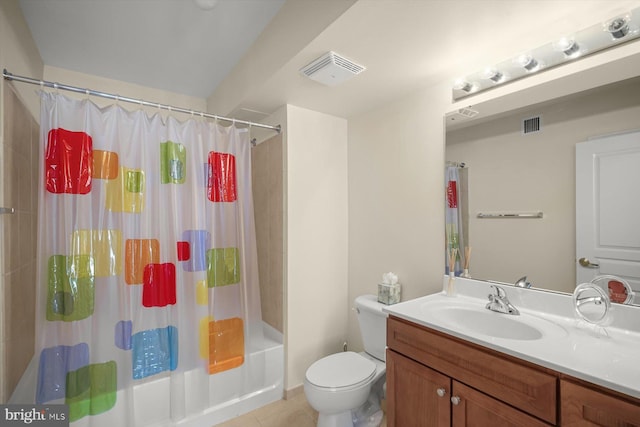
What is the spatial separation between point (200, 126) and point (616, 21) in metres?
2.14

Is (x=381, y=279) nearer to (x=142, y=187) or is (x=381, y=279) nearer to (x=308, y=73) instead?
(x=308, y=73)

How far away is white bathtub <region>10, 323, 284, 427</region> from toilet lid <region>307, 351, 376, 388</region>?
1.74 ft

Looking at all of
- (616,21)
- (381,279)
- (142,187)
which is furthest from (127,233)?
(616,21)

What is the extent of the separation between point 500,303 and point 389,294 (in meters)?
0.69

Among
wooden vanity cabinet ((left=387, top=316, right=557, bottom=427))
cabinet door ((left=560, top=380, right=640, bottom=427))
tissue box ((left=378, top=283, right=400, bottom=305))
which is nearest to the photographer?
cabinet door ((left=560, top=380, right=640, bottom=427))

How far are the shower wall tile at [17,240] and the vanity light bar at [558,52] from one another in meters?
2.35

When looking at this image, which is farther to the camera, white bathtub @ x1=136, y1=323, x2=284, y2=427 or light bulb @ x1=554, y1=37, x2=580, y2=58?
white bathtub @ x1=136, y1=323, x2=284, y2=427

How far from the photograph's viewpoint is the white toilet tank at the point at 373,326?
6.00 feet

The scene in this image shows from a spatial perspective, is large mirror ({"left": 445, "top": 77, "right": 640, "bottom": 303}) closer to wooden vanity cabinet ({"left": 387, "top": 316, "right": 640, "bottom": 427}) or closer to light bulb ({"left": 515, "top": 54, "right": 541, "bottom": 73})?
light bulb ({"left": 515, "top": 54, "right": 541, "bottom": 73})

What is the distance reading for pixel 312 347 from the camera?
2221mm

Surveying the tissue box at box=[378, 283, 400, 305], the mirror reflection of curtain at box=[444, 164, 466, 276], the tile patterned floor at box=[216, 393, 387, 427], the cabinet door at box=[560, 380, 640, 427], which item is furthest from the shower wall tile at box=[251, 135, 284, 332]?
the cabinet door at box=[560, 380, 640, 427]

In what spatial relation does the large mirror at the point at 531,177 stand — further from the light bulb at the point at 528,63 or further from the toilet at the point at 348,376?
Result: the toilet at the point at 348,376

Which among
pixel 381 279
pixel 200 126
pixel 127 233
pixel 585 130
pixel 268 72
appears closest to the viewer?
pixel 585 130

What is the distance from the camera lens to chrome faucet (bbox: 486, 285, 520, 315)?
4.41 feet
